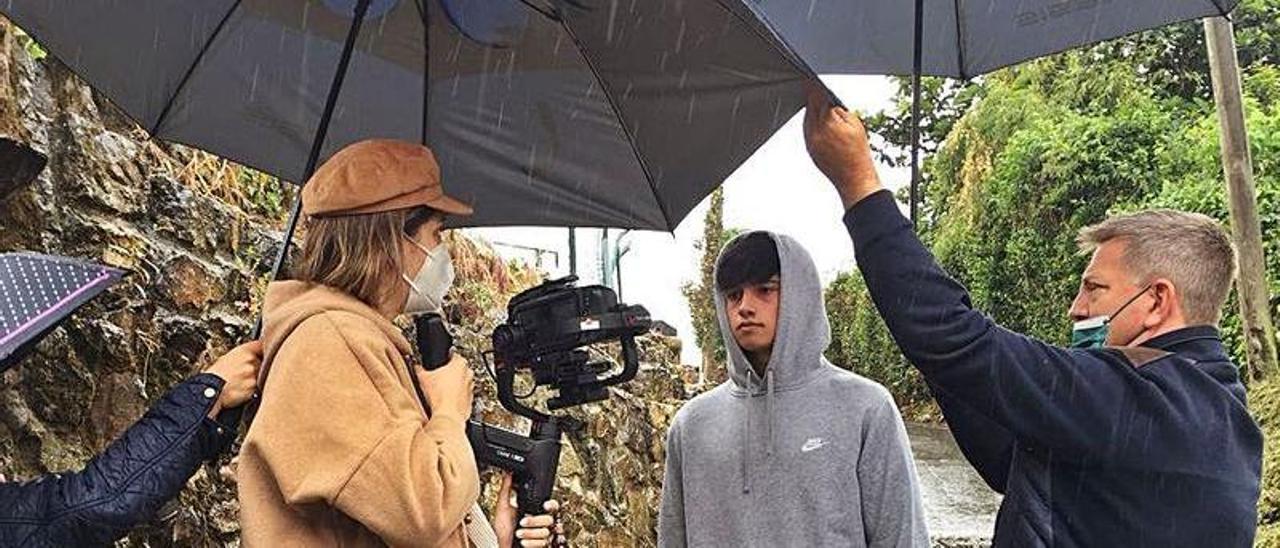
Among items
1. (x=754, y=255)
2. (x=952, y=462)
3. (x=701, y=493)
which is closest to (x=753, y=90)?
(x=754, y=255)

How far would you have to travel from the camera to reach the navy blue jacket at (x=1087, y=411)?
1925mm

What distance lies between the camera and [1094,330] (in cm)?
222

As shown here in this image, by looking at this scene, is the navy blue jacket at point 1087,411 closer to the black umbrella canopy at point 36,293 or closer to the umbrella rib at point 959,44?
the umbrella rib at point 959,44

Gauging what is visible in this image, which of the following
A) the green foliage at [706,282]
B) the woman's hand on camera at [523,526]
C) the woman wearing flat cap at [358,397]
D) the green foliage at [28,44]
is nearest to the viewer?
the woman wearing flat cap at [358,397]

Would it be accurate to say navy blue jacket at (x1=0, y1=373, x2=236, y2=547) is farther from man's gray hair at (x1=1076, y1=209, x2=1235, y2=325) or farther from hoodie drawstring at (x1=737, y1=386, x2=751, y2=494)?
man's gray hair at (x1=1076, y1=209, x2=1235, y2=325)

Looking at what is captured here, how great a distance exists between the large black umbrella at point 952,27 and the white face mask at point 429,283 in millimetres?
1038

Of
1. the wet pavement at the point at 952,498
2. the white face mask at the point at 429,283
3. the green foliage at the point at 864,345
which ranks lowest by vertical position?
the wet pavement at the point at 952,498

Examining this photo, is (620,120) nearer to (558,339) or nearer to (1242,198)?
(558,339)

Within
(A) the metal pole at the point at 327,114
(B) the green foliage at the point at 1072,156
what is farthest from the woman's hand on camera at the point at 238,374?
(B) the green foliage at the point at 1072,156

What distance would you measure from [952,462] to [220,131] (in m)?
14.8

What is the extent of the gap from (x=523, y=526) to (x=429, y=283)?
55cm

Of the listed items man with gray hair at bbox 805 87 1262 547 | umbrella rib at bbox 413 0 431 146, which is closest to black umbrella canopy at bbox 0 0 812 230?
umbrella rib at bbox 413 0 431 146

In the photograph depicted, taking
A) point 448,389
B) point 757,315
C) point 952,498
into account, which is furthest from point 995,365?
point 952,498

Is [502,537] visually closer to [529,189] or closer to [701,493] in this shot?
[701,493]
